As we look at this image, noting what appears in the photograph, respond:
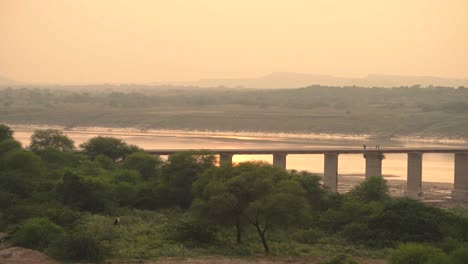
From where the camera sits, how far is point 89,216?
102 feet

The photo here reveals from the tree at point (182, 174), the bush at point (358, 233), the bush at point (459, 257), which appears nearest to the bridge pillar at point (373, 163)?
the tree at point (182, 174)

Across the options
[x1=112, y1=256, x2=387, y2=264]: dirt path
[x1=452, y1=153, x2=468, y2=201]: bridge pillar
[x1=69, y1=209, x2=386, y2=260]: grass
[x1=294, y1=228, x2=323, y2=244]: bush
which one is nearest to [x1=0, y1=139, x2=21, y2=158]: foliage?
[x1=69, y1=209, x2=386, y2=260]: grass

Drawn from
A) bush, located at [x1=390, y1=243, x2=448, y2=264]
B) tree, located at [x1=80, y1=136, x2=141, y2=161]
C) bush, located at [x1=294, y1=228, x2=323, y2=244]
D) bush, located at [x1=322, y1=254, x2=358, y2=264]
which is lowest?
bush, located at [x1=294, y1=228, x2=323, y2=244]

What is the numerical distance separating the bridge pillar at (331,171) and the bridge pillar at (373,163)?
2.78 metres

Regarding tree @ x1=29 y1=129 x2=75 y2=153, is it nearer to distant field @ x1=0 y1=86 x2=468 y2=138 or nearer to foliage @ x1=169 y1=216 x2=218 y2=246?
foliage @ x1=169 y1=216 x2=218 y2=246

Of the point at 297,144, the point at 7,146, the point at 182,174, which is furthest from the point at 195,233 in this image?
the point at 297,144

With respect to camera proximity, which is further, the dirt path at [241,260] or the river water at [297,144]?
the river water at [297,144]

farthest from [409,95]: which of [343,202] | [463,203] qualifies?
[343,202]

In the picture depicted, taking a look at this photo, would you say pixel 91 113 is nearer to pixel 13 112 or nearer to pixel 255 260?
pixel 13 112

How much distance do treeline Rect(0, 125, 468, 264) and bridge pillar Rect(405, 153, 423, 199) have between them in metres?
11.2

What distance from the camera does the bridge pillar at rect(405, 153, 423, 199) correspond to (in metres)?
49.7

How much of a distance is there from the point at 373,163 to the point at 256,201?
88.4 feet

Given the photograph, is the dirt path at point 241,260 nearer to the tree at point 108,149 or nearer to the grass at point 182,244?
the grass at point 182,244

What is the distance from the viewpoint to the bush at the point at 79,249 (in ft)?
80.7
